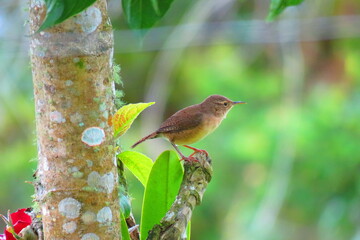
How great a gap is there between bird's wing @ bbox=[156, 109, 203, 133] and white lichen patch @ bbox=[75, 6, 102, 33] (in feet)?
4.59

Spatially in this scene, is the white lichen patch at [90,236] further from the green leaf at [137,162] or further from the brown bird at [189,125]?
the brown bird at [189,125]

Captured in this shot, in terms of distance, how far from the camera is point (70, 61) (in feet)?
5.03

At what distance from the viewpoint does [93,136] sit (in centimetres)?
157

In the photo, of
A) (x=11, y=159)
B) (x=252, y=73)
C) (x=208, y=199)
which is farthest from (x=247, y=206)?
(x=11, y=159)

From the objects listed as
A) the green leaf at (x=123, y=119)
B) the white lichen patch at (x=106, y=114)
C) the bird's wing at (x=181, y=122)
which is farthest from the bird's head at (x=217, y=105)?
the white lichen patch at (x=106, y=114)

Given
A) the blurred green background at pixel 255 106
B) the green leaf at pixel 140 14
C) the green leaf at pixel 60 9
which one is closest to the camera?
the green leaf at pixel 60 9

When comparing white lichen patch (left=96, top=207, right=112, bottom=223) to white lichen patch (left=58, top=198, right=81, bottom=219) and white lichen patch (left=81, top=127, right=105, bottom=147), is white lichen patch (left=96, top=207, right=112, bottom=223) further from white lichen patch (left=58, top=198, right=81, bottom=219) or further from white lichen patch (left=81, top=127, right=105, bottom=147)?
white lichen patch (left=81, top=127, right=105, bottom=147)

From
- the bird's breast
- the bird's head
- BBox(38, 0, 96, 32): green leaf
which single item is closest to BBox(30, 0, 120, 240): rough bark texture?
BBox(38, 0, 96, 32): green leaf

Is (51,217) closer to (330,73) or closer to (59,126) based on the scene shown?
(59,126)

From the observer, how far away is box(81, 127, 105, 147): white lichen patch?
1562 millimetres

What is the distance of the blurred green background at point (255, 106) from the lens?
5.75m

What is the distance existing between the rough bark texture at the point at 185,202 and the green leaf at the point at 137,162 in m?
0.12

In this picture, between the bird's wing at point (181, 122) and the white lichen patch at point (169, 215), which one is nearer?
the white lichen patch at point (169, 215)

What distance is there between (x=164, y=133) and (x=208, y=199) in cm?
412
